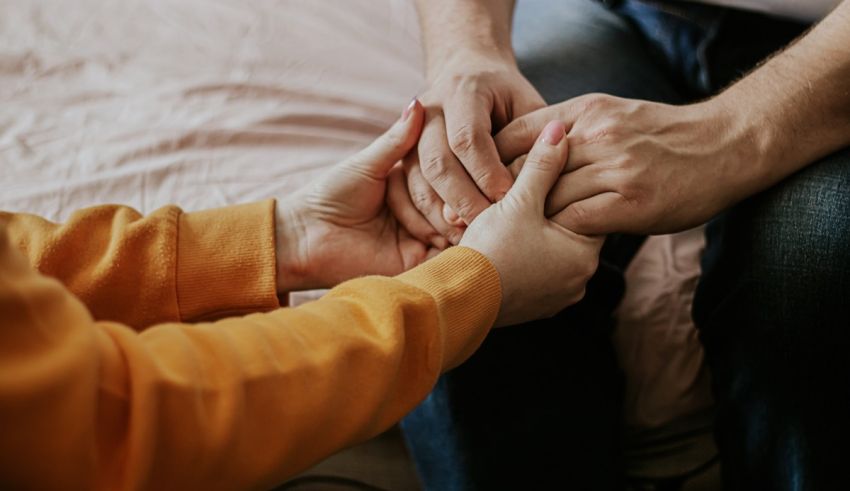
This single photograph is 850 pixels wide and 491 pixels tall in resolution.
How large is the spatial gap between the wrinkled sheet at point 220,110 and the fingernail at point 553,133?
9.8 inches

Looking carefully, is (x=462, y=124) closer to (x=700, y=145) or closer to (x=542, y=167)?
(x=542, y=167)

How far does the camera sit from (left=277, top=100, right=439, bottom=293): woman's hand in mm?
869

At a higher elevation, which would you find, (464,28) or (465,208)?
(464,28)

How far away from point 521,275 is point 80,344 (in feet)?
1.39

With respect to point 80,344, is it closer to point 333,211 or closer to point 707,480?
point 333,211

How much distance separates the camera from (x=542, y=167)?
807 mm

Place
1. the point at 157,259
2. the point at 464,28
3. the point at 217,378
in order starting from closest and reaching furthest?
the point at 217,378 < the point at 157,259 < the point at 464,28

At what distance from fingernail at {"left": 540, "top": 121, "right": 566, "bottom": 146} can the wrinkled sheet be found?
25 centimetres

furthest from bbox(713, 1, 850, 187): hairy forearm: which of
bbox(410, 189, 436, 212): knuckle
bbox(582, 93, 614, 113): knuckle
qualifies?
bbox(410, 189, 436, 212): knuckle

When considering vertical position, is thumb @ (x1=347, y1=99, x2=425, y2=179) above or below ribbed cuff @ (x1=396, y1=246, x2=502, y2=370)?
above

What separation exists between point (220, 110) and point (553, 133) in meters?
0.48

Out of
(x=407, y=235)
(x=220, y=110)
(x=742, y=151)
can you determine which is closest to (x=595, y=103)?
(x=742, y=151)

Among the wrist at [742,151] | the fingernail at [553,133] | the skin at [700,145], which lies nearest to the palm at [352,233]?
the skin at [700,145]

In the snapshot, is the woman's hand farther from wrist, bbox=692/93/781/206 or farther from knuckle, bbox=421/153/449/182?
wrist, bbox=692/93/781/206
